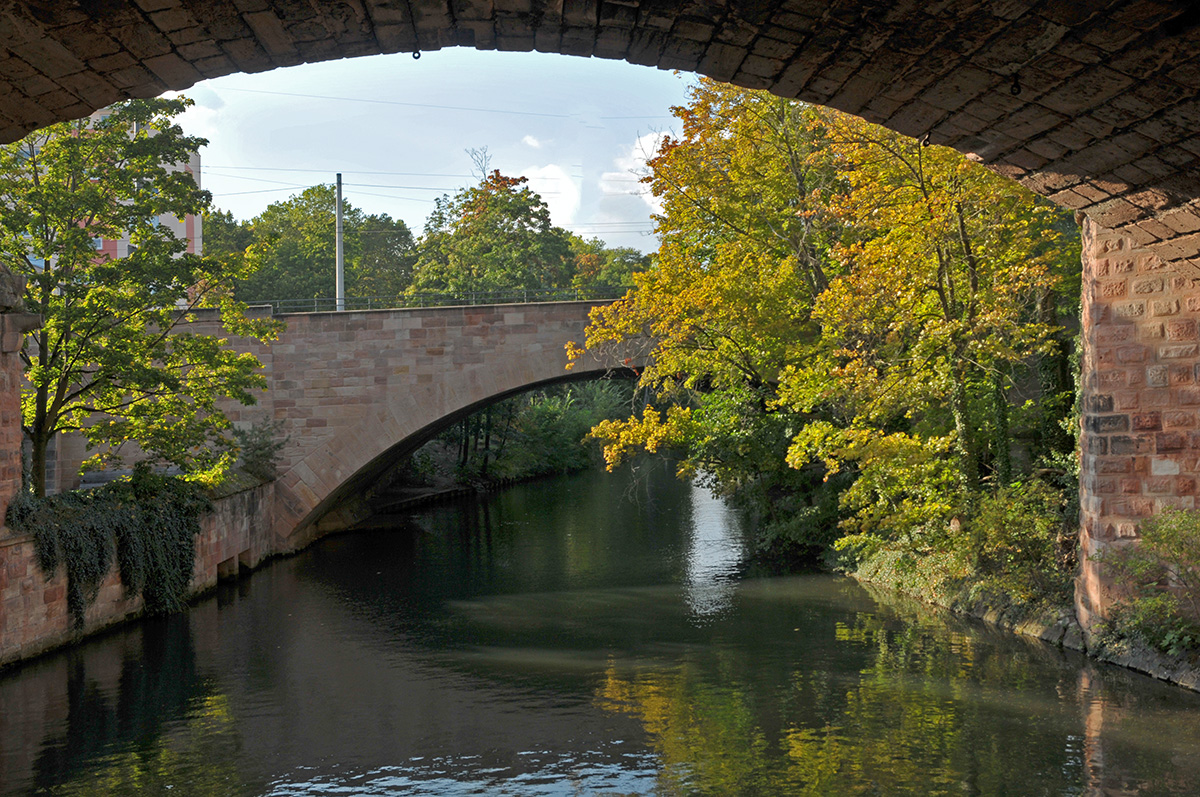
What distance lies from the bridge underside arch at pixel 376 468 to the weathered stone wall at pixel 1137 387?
9.34 meters

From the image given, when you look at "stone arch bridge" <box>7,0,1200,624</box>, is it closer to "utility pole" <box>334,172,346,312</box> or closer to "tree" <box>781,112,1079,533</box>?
"tree" <box>781,112,1079,533</box>

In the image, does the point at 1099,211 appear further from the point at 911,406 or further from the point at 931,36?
the point at 911,406

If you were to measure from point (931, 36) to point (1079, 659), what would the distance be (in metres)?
8.08

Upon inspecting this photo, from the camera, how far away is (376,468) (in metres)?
22.4

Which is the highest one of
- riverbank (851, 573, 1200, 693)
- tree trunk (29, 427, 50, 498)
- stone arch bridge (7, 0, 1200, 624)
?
stone arch bridge (7, 0, 1200, 624)

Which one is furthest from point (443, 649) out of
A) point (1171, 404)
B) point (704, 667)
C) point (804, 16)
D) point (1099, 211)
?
point (804, 16)

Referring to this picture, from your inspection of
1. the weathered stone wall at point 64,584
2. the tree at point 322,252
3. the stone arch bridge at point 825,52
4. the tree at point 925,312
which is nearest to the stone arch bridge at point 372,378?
the weathered stone wall at point 64,584

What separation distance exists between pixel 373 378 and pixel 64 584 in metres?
7.89

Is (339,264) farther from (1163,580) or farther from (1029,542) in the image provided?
(1163,580)

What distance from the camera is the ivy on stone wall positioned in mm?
11852

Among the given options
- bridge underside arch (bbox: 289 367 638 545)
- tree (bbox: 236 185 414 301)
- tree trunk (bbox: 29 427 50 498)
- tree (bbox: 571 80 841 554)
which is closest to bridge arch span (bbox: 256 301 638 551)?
bridge underside arch (bbox: 289 367 638 545)

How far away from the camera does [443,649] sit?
11891 mm

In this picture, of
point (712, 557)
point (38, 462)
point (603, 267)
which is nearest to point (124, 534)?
point (38, 462)

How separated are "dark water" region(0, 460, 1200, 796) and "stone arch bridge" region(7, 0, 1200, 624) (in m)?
4.34
